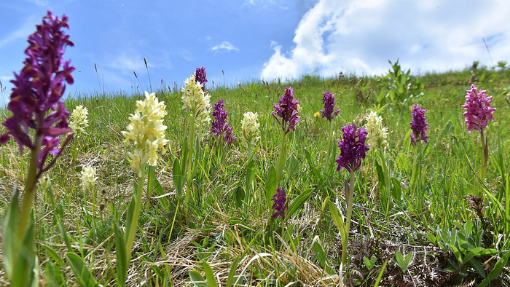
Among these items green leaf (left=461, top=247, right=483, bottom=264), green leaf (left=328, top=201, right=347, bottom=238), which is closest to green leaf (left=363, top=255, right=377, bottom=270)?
green leaf (left=328, top=201, right=347, bottom=238)

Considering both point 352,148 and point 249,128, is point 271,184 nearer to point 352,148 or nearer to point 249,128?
point 352,148

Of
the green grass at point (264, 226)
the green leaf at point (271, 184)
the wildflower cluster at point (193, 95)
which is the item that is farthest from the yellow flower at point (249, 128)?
the green leaf at point (271, 184)

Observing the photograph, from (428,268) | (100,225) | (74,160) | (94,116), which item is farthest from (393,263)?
(94,116)

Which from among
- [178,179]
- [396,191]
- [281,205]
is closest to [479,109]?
[396,191]

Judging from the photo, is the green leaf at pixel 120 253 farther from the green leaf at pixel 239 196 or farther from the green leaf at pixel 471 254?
the green leaf at pixel 471 254

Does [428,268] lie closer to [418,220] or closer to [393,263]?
[393,263]

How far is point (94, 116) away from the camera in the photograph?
183 inches

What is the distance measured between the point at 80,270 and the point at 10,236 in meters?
0.43

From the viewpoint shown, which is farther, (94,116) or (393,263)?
(94,116)

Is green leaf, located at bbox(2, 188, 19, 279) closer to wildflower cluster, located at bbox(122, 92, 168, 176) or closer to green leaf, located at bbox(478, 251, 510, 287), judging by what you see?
wildflower cluster, located at bbox(122, 92, 168, 176)

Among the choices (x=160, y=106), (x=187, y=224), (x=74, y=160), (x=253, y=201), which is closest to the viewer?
(x=160, y=106)

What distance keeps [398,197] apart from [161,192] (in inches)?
74.4

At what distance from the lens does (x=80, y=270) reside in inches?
51.5

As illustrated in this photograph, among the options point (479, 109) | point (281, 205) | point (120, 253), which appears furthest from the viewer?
point (479, 109)
